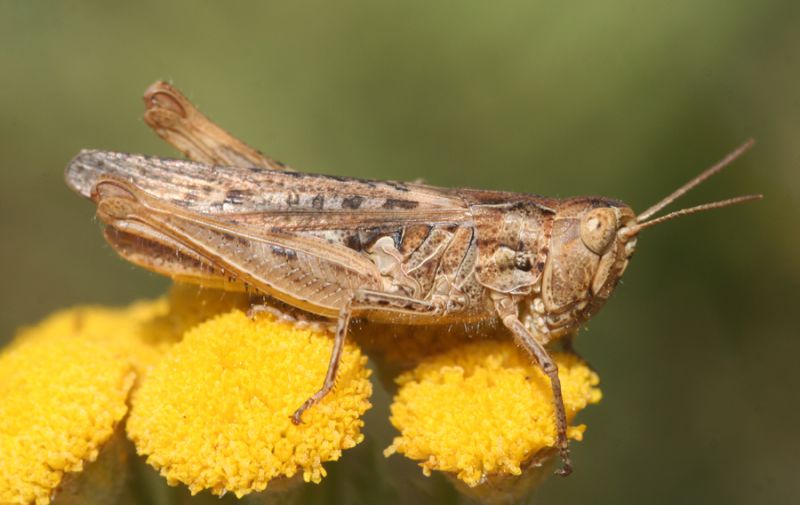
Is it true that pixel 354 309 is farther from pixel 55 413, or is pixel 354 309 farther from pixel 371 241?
pixel 55 413

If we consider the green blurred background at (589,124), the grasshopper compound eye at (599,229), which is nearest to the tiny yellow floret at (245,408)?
the green blurred background at (589,124)

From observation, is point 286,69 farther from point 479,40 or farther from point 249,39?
point 479,40

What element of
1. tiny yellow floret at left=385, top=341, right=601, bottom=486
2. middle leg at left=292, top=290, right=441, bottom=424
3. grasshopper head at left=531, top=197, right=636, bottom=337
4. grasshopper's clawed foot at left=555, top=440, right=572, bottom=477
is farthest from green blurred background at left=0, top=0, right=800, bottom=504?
grasshopper head at left=531, top=197, right=636, bottom=337

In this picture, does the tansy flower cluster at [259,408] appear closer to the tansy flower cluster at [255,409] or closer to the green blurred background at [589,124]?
the tansy flower cluster at [255,409]

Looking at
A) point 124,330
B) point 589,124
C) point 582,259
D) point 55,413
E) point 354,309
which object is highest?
point 589,124

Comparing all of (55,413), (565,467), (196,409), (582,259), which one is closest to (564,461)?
(565,467)

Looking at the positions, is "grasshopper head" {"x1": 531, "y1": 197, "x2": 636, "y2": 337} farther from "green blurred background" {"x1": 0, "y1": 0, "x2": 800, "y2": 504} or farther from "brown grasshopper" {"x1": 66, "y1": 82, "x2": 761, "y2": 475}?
"green blurred background" {"x1": 0, "y1": 0, "x2": 800, "y2": 504}

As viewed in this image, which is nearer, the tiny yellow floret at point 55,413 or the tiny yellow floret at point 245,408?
the tiny yellow floret at point 245,408

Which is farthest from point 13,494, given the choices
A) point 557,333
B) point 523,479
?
point 557,333

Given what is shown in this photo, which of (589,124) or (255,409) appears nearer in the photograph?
(255,409)
